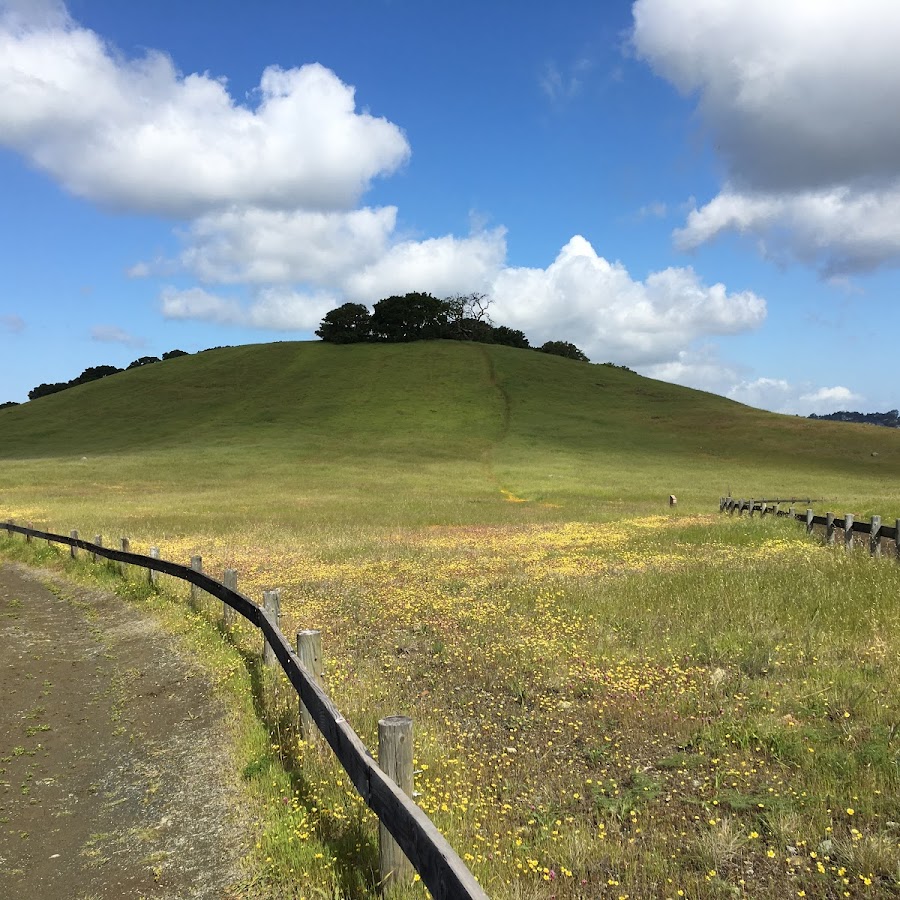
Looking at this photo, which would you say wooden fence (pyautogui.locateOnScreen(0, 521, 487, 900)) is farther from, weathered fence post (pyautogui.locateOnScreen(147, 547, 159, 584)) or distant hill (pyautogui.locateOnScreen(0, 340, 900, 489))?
distant hill (pyautogui.locateOnScreen(0, 340, 900, 489))

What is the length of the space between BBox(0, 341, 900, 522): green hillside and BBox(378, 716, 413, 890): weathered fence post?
93.8 ft

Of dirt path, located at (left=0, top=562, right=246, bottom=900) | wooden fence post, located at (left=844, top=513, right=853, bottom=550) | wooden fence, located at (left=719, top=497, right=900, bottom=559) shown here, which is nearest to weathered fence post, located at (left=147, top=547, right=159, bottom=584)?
dirt path, located at (left=0, top=562, right=246, bottom=900)

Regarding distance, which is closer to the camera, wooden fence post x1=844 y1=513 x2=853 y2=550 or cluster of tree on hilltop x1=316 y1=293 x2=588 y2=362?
wooden fence post x1=844 y1=513 x2=853 y2=550

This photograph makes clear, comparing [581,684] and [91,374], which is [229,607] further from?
[91,374]

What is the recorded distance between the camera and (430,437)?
80250 mm

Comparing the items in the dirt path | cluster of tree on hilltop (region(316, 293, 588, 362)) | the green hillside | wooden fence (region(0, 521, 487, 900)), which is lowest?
the dirt path

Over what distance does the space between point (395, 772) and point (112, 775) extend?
4553 mm

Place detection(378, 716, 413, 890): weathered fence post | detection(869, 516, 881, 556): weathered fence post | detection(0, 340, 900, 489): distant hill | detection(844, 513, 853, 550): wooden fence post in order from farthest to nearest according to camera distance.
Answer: detection(0, 340, 900, 489): distant hill → detection(844, 513, 853, 550): wooden fence post → detection(869, 516, 881, 556): weathered fence post → detection(378, 716, 413, 890): weathered fence post

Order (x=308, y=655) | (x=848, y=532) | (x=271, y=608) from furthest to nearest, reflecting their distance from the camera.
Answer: (x=848, y=532) < (x=271, y=608) < (x=308, y=655)

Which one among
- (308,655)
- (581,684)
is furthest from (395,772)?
(581,684)

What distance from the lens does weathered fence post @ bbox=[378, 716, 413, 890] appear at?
4.68 metres

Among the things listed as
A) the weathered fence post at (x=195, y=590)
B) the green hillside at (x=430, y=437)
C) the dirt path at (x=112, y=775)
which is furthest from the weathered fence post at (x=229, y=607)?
the green hillside at (x=430, y=437)

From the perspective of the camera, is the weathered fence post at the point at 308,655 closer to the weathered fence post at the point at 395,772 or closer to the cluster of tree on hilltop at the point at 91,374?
the weathered fence post at the point at 395,772

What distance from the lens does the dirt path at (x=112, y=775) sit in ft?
18.4
